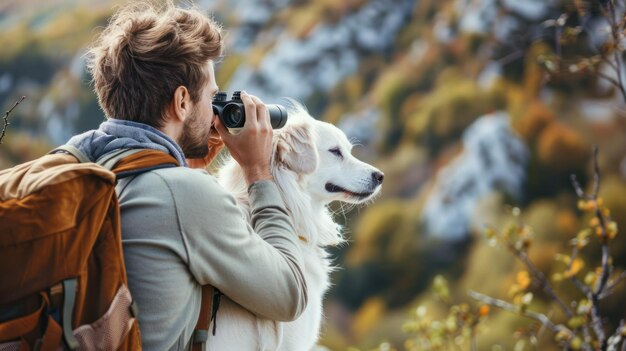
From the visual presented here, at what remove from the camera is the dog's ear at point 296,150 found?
2752 millimetres

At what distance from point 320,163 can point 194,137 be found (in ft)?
3.46

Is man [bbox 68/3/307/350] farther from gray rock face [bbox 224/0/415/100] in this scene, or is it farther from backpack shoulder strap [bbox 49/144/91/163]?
gray rock face [bbox 224/0/415/100]

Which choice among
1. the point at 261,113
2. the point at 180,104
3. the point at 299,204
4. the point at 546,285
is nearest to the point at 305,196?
the point at 299,204

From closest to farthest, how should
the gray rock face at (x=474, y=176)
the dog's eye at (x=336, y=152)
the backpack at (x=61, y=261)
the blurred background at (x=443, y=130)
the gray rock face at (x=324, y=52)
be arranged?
the backpack at (x=61, y=261) < the dog's eye at (x=336, y=152) < the blurred background at (x=443, y=130) < the gray rock face at (x=474, y=176) < the gray rock face at (x=324, y=52)

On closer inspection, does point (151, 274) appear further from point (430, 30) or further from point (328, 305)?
point (430, 30)

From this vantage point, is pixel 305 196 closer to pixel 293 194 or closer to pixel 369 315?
pixel 293 194

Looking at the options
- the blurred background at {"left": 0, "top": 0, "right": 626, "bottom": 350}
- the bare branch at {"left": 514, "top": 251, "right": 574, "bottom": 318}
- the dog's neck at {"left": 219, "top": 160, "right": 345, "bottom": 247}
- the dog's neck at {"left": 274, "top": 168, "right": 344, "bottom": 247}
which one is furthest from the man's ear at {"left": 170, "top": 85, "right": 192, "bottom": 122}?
the blurred background at {"left": 0, "top": 0, "right": 626, "bottom": 350}

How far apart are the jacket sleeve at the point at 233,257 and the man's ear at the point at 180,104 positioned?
0.18m

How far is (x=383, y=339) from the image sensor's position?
6938mm

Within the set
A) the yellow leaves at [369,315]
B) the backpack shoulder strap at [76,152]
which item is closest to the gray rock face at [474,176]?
the yellow leaves at [369,315]

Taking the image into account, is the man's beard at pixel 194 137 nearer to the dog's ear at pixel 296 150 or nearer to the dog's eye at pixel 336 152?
the dog's ear at pixel 296 150

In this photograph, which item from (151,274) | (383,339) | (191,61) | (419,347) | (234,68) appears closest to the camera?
(151,274)

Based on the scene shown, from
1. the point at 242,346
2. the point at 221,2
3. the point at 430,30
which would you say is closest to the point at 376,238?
the point at 430,30

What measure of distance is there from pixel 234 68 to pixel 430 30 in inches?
79.0
